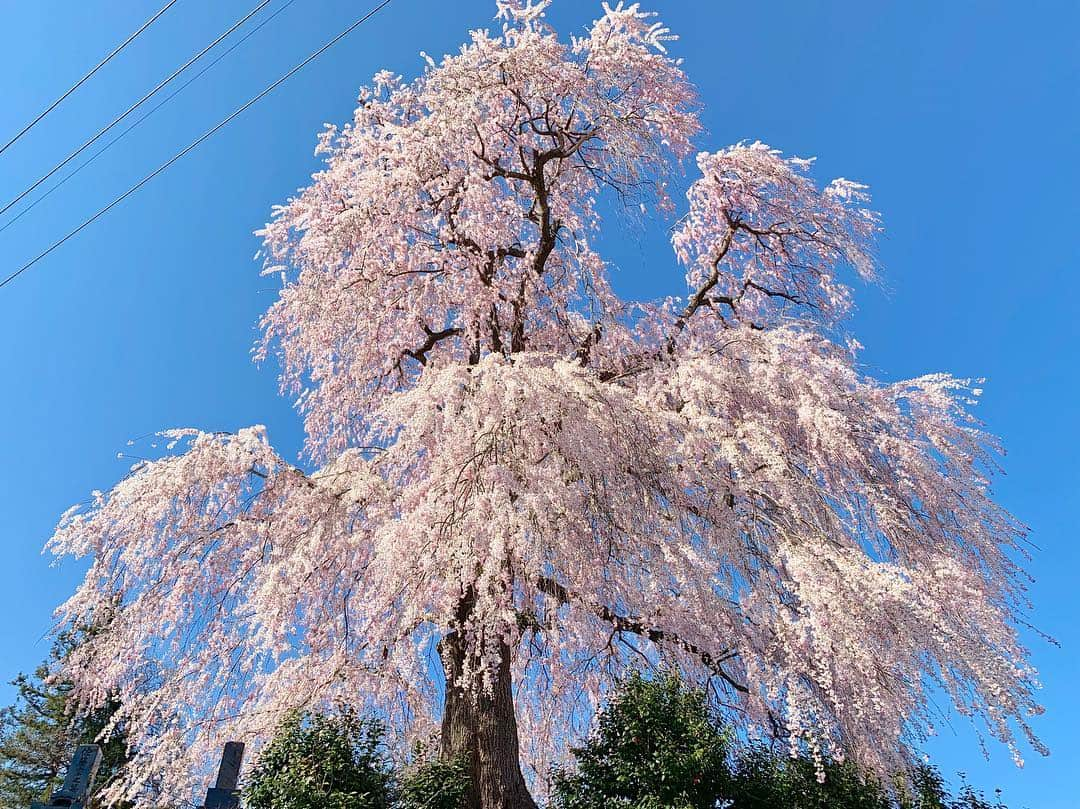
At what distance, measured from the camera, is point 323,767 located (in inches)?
292

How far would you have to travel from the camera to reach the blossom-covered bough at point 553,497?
7242mm

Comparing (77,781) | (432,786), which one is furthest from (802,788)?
(77,781)

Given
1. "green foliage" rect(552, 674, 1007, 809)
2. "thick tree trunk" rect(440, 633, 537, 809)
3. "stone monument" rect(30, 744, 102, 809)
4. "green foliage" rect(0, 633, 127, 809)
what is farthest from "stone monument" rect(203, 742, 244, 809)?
"green foliage" rect(0, 633, 127, 809)

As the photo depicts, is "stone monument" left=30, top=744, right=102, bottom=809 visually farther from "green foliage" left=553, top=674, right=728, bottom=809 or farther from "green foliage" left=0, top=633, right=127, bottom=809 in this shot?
"green foliage" left=0, top=633, right=127, bottom=809

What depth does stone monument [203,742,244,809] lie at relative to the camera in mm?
7855

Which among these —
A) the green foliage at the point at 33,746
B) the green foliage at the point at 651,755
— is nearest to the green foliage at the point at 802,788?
the green foliage at the point at 651,755

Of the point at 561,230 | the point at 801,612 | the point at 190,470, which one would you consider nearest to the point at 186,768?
the point at 190,470

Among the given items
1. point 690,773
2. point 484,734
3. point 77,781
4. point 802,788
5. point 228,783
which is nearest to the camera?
point 77,781

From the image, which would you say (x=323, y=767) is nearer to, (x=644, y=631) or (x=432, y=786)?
(x=432, y=786)

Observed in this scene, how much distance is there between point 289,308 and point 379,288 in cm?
213

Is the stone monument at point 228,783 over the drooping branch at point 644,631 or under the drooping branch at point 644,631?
under

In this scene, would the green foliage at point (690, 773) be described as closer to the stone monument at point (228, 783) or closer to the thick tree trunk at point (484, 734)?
the thick tree trunk at point (484, 734)

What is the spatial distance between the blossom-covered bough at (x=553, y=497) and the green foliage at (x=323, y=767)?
64cm

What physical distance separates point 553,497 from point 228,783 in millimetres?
4781
